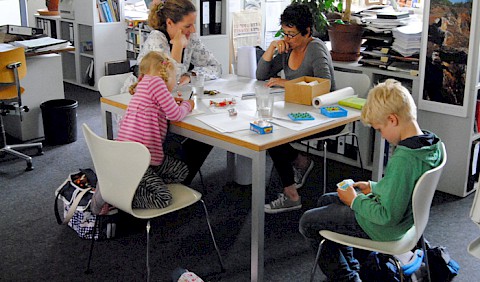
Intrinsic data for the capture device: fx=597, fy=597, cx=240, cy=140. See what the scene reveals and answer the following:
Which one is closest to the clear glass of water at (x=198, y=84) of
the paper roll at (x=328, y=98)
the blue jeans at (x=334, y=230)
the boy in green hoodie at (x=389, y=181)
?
the paper roll at (x=328, y=98)

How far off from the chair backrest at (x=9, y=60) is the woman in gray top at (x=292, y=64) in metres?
1.73

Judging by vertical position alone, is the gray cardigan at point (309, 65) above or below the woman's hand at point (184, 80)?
above

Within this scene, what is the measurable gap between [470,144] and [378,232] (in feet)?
5.30

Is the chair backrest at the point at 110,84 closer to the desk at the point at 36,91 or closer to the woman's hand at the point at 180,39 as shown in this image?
the woman's hand at the point at 180,39

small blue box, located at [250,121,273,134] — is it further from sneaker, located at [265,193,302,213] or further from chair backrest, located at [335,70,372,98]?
chair backrest, located at [335,70,372,98]

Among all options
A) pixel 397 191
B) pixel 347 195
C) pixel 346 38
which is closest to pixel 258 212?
pixel 347 195

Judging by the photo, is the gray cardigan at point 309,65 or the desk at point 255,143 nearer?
the desk at point 255,143

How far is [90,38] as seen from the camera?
6.50m

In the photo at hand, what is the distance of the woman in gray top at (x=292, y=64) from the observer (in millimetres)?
3412

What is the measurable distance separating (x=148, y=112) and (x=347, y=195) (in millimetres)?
985

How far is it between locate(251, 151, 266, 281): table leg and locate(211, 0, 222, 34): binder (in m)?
3.10

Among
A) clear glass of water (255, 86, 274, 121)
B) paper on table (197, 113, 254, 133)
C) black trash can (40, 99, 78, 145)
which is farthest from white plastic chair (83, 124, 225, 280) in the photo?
black trash can (40, 99, 78, 145)

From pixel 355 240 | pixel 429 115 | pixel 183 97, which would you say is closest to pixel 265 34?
pixel 429 115

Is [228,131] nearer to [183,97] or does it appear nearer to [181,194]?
[181,194]
